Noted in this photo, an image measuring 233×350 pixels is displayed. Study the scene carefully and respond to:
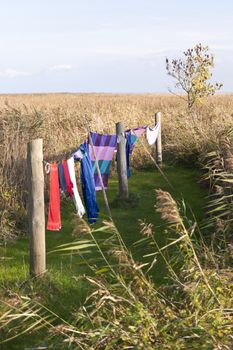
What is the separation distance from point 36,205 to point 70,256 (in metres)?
1.36

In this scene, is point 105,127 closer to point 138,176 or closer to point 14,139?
point 138,176

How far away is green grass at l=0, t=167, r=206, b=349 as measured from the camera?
5012 millimetres

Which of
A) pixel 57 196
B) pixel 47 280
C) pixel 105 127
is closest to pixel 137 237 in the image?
pixel 57 196

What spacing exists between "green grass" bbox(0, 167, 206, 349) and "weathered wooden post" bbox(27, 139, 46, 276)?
191 millimetres

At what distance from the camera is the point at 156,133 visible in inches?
465

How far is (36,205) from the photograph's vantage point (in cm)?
534

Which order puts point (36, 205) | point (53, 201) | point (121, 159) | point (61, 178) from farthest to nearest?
point (121, 159) < point (61, 178) < point (53, 201) < point (36, 205)

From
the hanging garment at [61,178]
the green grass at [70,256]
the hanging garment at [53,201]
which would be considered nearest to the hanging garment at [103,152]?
the green grass at [70,256]

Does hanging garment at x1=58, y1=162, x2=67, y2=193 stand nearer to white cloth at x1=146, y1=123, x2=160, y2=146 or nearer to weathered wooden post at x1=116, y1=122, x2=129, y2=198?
weathered wooden post at x1=116, y1=122, x2=129, y2=198

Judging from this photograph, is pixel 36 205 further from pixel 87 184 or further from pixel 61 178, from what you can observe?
pixel 87 184

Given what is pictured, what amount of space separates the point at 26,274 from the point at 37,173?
4.08 ft

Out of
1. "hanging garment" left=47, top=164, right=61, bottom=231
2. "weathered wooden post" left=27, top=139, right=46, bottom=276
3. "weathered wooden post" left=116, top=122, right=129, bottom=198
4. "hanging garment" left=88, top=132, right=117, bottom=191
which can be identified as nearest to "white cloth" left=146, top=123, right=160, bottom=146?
"weathered wooden post" left=116, top=122, right=129, bottom=198

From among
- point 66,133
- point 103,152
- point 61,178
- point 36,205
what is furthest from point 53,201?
point 66,133

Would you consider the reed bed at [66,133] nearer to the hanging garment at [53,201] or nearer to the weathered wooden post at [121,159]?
the weathered wooden post at [121,159]
